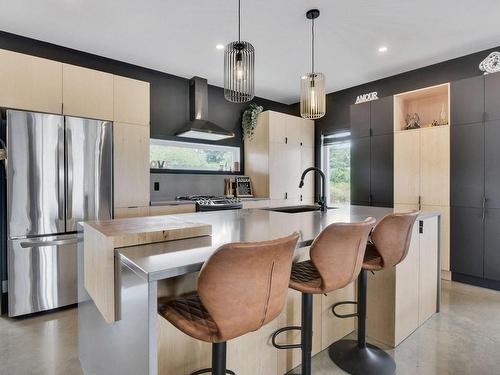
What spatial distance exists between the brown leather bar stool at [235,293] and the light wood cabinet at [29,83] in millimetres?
2831

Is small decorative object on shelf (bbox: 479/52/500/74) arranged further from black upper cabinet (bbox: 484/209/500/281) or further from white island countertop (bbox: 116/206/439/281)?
white island countertop (bbox: 116/206/439/281)

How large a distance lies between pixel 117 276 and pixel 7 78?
280 cm

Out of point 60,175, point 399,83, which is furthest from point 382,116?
point 60,175

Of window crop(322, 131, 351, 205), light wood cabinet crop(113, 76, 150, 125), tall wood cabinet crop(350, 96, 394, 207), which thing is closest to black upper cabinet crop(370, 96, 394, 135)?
tall wood cabinet crop(350, 96, 394, 207)

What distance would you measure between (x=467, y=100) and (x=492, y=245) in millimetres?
1719

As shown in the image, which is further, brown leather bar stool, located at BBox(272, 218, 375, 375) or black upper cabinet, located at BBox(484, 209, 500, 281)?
black upper cabinet, located at BBox(484, 209, 500, 281)

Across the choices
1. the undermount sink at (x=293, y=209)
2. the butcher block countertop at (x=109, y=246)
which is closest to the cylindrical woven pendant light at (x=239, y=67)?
the undermount sink at (x=293, y=209)

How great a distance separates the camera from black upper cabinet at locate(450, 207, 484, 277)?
3.39m

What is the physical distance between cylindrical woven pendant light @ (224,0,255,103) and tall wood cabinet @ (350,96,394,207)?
8.60ft

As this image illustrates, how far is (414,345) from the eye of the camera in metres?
2.19

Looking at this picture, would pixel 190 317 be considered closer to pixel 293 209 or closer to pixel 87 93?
pixel 293 209

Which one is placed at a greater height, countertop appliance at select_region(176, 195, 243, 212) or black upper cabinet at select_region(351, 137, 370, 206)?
black upper cabinet at select_region(351, 137, 370, 206)

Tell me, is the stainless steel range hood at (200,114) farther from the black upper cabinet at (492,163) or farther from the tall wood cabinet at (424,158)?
the black upper cabinet at (492,163)

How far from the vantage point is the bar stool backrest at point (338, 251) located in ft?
4.51
